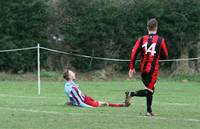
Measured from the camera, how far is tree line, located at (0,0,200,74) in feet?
107

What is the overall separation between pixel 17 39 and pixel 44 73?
253 cm

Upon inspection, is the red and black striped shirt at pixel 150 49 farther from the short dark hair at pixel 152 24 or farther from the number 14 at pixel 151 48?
the short dark hair at pixel 152 24

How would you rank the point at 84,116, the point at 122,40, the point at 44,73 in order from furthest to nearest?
1. the point at 122,40
2. the point at 44,73
3. the point at 84,116

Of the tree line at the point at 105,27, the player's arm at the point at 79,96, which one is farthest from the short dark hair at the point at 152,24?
the tree line at the point at 105,27

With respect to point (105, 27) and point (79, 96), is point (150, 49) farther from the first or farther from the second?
point (105, 27)

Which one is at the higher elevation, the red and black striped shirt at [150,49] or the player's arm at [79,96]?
the red and black striped shirt at [150,49]

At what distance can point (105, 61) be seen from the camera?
32.8 meters

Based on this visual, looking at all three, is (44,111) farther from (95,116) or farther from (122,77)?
(122,77)

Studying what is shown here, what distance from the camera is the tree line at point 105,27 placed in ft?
107

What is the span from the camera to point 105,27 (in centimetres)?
3347

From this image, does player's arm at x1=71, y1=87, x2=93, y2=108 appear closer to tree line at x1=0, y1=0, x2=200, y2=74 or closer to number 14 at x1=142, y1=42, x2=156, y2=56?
number 14 at x1=142, y1=42, x2=156, y2=56

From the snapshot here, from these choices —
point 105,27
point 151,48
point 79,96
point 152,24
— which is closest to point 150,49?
point 151,48

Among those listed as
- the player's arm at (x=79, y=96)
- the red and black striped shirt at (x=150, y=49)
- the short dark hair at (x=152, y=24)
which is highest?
the short dark hair at (x=152, y=24)

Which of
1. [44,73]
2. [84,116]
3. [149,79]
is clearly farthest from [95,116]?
[44,73]
